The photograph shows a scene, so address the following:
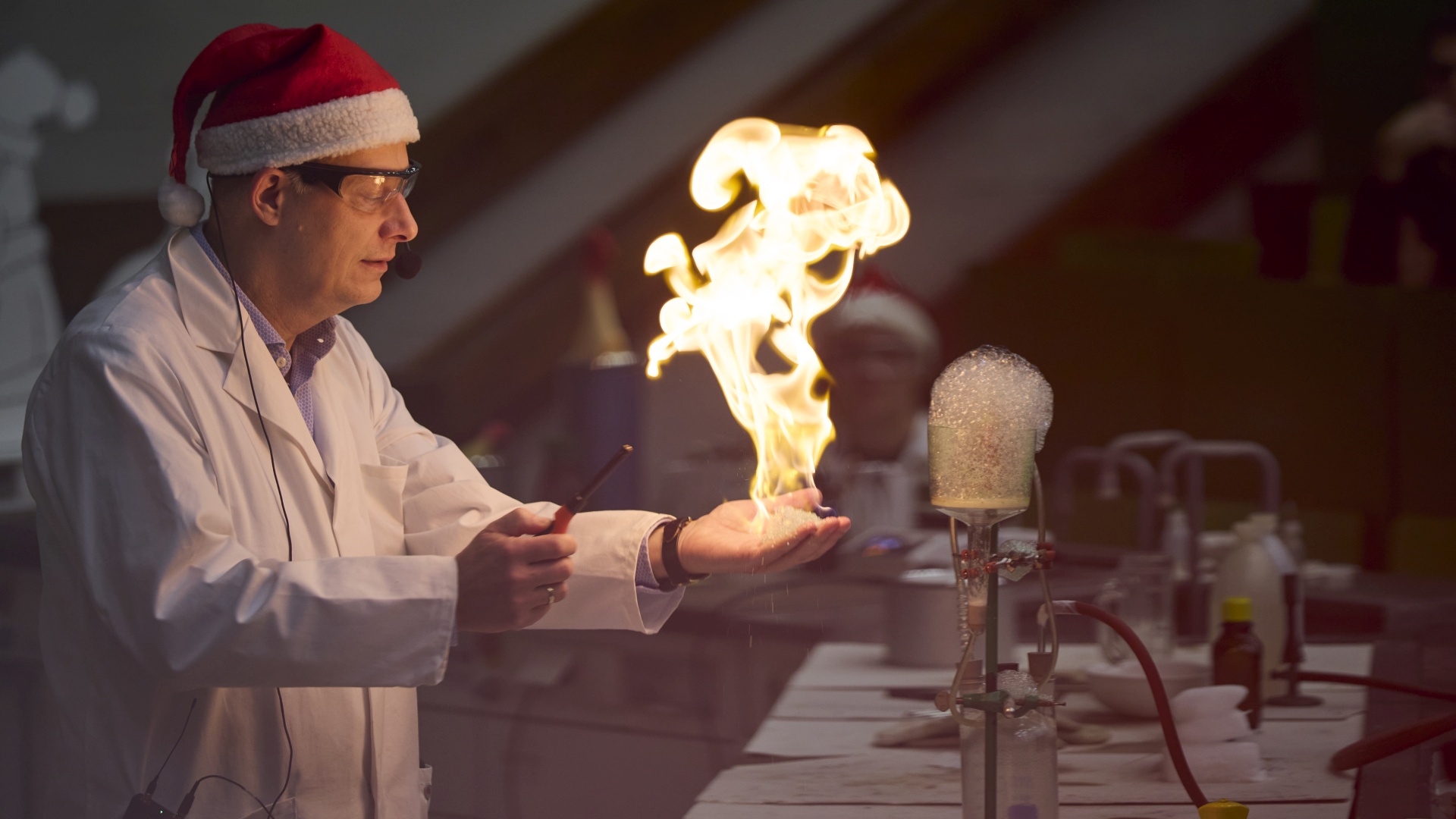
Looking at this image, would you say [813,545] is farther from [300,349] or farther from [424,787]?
[300,349]

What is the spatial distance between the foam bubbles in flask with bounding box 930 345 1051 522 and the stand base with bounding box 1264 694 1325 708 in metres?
1.05

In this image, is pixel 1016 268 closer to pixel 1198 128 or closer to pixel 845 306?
pixel 845 306

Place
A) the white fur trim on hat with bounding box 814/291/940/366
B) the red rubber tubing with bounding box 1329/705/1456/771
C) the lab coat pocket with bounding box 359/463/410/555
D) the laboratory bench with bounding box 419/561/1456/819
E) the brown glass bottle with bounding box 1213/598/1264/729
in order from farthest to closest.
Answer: the white fur trim on hat with bounding box 814/291/940/366 → the laboratory bench with bounding box 419/561/1456/819 → the brown glass bottle with bounding box 1213/598/1264/729 → the lab coat pocket with bounding box 359/463/410/555 → the red rubber tubing with bounding box 1329/705/1456/771

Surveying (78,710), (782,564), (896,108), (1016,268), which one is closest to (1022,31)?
(896,108)

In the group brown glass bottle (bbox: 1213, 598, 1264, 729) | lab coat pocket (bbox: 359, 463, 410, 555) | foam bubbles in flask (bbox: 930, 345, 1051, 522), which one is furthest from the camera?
brown glass bottle (bbox: 1213, 598, 1264, 729)

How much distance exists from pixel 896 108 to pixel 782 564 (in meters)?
4.91

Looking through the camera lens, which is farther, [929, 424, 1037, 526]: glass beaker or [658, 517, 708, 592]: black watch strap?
[658, 517, 708, 592]: black watch strap

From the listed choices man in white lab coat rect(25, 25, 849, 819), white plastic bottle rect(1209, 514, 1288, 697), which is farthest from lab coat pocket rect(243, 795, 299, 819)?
white plastic bottle rect(1209, 514, 1288, 697)

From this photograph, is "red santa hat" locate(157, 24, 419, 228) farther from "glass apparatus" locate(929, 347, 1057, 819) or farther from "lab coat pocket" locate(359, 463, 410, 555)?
"glass apparatus" locate(929, 347, 1057, 819)

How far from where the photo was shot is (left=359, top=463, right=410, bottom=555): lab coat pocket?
5.88 ft

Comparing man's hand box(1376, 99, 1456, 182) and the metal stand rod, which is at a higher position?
man's hand box(1376, 99, 1456, 182)

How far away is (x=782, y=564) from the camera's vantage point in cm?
164

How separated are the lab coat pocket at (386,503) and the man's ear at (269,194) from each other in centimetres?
37

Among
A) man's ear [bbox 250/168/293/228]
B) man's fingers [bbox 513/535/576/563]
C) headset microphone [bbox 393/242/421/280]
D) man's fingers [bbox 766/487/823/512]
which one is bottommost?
man's fingers [bbox 513/535/576/563]
